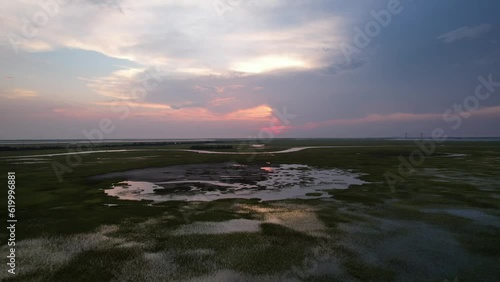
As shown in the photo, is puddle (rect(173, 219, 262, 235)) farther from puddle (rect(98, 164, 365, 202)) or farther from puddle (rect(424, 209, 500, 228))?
puddle (rect(424, 209, 500, 228))

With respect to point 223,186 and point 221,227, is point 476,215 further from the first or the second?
point 223,186

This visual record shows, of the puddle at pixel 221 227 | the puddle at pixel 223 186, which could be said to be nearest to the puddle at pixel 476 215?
the puddle at pixel 223 186

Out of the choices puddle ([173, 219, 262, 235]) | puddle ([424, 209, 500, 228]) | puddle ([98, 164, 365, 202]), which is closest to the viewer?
puddle ([173, 219, 262, 235])

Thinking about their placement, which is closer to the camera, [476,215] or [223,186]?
[476,215]

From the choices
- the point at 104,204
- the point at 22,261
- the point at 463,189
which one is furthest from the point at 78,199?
the point at 463,189

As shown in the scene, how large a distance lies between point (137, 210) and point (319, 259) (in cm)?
1231

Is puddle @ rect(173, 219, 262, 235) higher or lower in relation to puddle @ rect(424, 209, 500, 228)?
lower

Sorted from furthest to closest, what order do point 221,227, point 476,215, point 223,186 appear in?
point 223,186, point 476,215, point 221,227

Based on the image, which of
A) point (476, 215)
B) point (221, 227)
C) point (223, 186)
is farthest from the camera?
point (223, 186)

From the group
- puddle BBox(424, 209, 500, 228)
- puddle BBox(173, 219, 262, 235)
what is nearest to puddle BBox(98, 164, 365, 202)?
puddle BBox(173, 219, 262, 235)

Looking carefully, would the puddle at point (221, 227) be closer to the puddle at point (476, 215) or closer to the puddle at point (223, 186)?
the puddle at point (223, 186)

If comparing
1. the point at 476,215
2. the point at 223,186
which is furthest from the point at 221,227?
the point at 476,215

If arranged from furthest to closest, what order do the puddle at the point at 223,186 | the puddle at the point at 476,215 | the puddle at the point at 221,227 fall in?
the puddle at the point at 223,186
the puddle at the point at 476,215
the puddle at the point at 221,227

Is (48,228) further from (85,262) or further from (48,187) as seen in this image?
(48,187)
